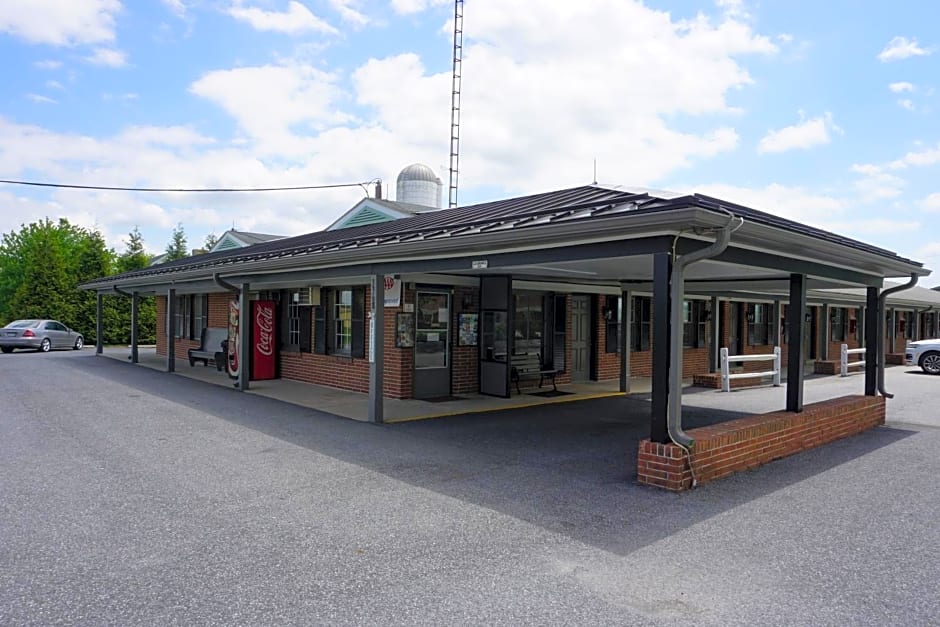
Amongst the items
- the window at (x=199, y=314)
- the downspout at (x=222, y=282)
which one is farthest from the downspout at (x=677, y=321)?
the window at (x=199, y=314)

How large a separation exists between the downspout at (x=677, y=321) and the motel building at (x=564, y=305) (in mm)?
17

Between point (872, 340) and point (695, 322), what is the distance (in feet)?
25.6

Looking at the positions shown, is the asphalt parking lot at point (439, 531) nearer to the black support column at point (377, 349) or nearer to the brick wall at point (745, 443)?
the brick wall at point (745, 443)

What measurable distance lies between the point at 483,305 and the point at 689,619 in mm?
9225

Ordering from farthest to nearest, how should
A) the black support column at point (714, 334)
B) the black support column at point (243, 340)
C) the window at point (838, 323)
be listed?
the window at point (838, 323), the black support column at point (714, 334), the black support column at point (243, 340)

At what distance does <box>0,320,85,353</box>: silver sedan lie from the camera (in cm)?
2384

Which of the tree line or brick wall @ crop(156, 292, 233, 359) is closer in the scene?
brick wall @ crop(156, 292, 233, 359)

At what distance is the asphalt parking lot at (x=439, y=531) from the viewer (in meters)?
3.72

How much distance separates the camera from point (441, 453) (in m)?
7.58

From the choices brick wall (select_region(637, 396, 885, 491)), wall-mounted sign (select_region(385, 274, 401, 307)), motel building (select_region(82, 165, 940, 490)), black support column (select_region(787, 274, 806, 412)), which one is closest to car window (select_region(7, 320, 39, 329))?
motel building (select_region(82, 165, 940, 490))

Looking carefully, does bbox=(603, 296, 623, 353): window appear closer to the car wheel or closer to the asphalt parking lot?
the asphalt parking lot

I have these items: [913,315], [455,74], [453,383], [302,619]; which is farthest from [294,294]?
[913,315]

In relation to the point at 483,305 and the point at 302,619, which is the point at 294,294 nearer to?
the point at 483,305

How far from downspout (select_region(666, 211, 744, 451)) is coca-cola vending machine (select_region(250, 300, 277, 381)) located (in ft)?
35.2
